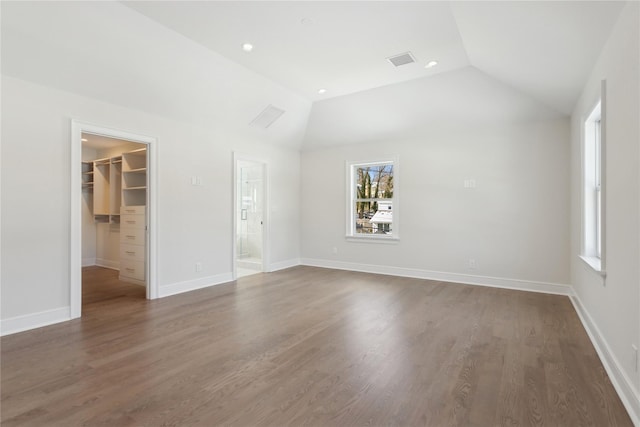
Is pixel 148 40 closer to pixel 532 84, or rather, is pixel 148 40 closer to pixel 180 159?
pixel 180 159

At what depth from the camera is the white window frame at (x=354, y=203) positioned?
19.3ft

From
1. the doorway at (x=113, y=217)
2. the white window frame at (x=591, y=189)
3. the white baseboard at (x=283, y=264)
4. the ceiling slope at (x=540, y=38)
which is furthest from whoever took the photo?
the white baseboard at (x=283, y=264)

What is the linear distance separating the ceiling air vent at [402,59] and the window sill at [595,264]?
2831mm

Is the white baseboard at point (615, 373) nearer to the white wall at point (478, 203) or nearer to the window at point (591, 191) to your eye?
the window at point (591, 191)

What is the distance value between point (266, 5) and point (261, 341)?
9.78 ft

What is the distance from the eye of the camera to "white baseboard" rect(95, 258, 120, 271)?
21.8ft

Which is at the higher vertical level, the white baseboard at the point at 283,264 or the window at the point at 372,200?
the window at the point at 372,200

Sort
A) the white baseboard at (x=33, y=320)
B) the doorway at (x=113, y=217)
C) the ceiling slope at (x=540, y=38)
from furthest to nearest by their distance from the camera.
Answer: the doorway at (x=113, y=217), the white baseboard at (x=33, y=320), the ceiling slope at (x=540, y=38)

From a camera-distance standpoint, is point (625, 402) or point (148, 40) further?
point (148, 40)

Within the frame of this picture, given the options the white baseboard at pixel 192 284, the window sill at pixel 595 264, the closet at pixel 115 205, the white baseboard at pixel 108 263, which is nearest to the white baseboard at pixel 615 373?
the window sill at pixel 595 264

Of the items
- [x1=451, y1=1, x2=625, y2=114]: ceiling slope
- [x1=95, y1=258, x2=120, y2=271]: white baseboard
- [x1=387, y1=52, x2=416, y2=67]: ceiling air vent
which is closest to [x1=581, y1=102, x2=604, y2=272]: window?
[x1=451, y1=1, x2=625, y2=114]: ceiling slope

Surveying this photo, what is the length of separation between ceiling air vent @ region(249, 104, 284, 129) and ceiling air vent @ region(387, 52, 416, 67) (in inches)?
80.5

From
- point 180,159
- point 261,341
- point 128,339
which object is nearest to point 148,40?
point 180,159

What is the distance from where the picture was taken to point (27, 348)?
277 centimetres
